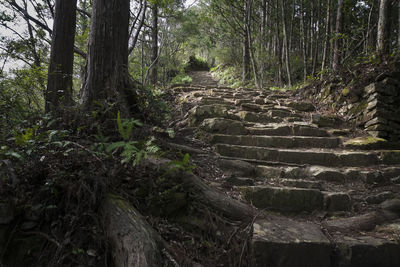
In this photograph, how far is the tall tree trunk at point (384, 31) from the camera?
5.16m

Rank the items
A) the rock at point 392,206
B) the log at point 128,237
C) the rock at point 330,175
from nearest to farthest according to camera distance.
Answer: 1. the log at point 128,237
2. the rock at point 392,206
3. the rock at point 330,175

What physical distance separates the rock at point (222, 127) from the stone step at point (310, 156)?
0.65 m

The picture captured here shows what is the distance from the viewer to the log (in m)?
1.61

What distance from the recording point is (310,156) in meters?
3.93

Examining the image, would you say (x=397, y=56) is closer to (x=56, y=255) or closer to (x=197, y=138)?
(x=197, y=138)

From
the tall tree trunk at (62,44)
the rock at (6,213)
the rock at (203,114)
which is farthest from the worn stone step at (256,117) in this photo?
the rock at (6,213)

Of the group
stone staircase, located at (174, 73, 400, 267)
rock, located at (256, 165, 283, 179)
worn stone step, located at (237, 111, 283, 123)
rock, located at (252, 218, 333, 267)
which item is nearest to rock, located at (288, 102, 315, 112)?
stone staircase, located at (174, 73, 400, 267)

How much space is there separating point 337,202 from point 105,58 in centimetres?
392

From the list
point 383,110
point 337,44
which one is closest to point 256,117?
point 383,110

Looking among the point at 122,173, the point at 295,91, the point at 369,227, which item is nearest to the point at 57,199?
the point at 122,173

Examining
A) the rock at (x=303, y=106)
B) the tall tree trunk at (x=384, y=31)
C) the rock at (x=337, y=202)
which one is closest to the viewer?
the rock at (x=337, y=202)

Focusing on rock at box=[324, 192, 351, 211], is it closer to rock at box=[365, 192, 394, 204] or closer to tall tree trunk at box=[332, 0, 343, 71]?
rock at box=[365, 192, 394, 204]

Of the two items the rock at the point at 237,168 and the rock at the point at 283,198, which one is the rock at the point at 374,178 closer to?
the rock at the point at 283,198

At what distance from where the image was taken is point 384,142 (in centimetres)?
→ 422
